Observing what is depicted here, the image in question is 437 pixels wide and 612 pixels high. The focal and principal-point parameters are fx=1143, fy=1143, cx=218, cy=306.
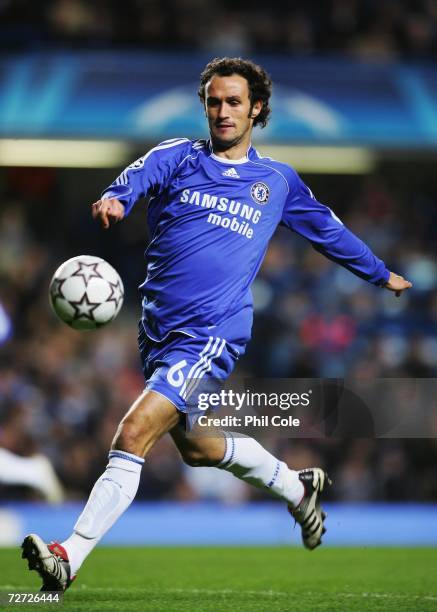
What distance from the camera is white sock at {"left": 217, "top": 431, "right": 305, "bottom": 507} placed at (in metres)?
5.61

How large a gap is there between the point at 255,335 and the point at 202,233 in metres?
7.76

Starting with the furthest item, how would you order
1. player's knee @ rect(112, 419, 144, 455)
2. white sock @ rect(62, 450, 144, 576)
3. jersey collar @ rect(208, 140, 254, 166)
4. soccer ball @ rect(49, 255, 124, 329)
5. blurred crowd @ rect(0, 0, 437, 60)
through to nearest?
blurred crowd @ rect(0, 0, 437, 60) → jersey collar @ rect(208, 140, 254, 166) → soccer ball @ rect(49, 255, 124, 329) → player's knee @ rect(112, 419, 144, 455) → white sock @ rect(62, 450, 144, 576)

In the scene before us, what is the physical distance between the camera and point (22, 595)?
510cm

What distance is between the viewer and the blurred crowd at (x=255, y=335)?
11633 mm

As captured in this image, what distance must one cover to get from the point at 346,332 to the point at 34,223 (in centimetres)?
429

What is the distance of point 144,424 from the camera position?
4.96 metres

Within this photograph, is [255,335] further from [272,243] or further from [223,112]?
[223,112]

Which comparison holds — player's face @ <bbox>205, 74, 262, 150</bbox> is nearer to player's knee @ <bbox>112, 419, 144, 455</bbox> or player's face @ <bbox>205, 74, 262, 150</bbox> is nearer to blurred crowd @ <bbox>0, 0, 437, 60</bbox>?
player's knee @ <bbox>112, 419, 144, 455</bbox>

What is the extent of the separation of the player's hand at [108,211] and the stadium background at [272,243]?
6665mm

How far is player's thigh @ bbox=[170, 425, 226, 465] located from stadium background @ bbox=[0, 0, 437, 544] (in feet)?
18.5

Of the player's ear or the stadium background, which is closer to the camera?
the player's ear

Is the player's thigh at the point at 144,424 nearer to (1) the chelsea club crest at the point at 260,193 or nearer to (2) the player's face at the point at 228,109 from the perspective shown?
(1) the chelsea club crest at the point at 260,193

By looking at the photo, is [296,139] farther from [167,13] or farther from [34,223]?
[34,223]

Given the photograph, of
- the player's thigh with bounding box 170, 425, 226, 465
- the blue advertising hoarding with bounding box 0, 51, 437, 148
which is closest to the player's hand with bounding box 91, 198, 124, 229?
the player's thigh with bounding box 170, 425, 226, 465
